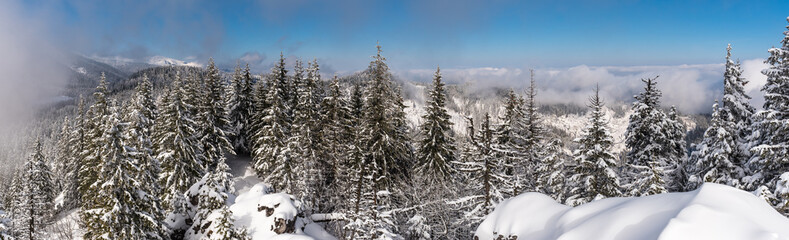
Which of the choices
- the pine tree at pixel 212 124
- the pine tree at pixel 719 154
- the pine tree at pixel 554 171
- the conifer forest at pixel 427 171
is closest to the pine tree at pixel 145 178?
the conifer forest at pixel 427 171

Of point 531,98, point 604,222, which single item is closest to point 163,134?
point 531,98

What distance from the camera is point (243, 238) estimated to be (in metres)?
17.9

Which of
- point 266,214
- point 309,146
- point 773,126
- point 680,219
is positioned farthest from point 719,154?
point 309,146

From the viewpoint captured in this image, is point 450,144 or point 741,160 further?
point 450,144

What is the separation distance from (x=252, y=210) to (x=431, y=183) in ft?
40.7

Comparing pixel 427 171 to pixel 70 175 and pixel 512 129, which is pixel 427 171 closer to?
pixel 512 129

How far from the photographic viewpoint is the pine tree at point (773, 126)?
15453 millimetres

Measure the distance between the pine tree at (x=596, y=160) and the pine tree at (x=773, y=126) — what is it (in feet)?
18.5

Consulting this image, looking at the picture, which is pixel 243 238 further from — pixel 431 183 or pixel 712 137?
pixel 712 137

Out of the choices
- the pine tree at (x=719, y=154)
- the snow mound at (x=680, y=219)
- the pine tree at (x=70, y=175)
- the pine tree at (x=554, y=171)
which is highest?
the snow mound at (x=680, y=219)

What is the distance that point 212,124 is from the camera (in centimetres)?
3734

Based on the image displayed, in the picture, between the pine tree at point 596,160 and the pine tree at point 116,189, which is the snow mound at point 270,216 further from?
the pine tree at point 596,160

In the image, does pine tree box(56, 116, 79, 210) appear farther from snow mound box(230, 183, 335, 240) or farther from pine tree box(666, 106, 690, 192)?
pine tree box(666, 106, 690, 192)

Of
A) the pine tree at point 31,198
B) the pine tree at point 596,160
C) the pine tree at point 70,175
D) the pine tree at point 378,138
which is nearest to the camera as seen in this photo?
the pine tree at point 596,160
